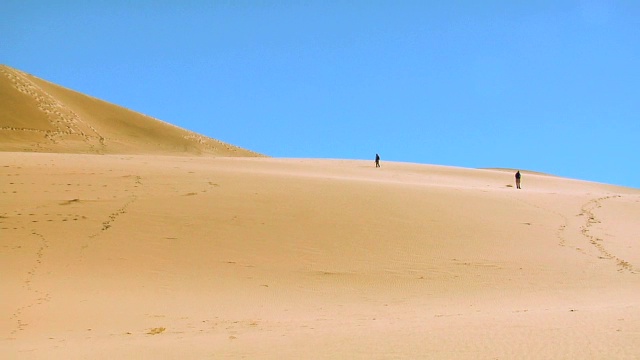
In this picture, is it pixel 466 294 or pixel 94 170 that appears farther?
pixel 94 170

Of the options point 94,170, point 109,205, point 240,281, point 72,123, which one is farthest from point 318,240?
point 72,123

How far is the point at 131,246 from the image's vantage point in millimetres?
A: 13055

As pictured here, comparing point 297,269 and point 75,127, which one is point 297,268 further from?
point 75,127

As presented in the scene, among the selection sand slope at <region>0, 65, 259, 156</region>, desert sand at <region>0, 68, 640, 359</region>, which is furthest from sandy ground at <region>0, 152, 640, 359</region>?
sand slope at <region>0, 65, 259, 156</region>

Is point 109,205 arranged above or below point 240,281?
above

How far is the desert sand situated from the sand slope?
13.0 meters

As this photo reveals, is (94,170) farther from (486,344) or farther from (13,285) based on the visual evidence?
(486,344)

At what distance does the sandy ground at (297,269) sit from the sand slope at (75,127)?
1345 centimetres

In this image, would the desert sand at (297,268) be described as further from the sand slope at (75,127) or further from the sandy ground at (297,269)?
the sand slope at (75,127)

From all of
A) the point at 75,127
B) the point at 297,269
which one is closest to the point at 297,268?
the point at 297,269

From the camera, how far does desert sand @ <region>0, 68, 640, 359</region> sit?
7.42m

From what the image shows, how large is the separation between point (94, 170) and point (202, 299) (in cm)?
1033

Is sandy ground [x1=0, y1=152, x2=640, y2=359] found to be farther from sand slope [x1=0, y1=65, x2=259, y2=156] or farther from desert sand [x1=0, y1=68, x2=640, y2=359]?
sand slope [x1=0, y1=65, x2=259, y2=156]

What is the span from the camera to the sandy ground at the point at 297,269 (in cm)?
741
